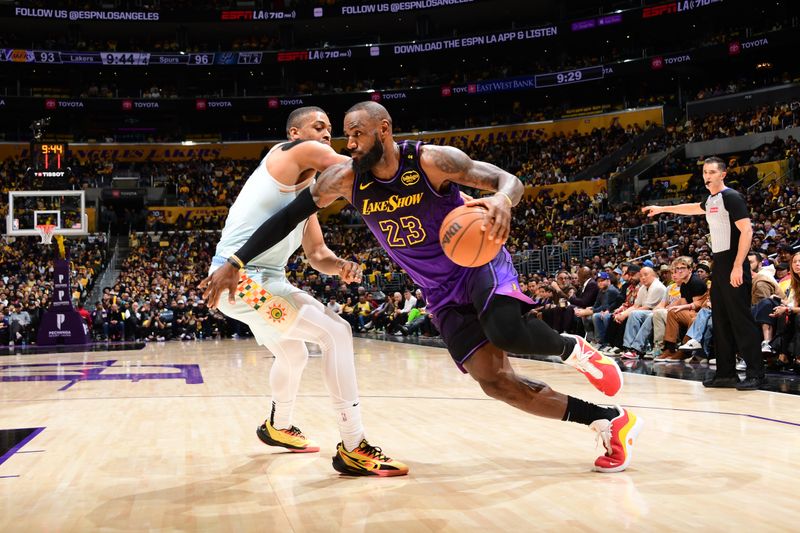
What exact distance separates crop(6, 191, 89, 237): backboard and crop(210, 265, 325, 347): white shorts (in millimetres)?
18117

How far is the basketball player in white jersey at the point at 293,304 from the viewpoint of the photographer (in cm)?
371

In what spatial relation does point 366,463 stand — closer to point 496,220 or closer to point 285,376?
point 285,376

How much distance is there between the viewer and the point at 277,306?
395cm

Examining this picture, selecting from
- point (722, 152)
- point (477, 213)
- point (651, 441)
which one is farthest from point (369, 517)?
point (722, 152)

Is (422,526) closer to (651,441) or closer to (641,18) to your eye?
(651,441)

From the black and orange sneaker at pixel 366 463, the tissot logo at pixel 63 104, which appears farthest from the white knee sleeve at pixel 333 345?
the tissot logo at pixel 63 104

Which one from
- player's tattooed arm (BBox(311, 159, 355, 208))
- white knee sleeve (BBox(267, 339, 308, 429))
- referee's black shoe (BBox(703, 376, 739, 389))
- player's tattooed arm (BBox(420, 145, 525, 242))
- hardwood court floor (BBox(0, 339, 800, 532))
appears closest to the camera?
hardwood court floor (BBox(0, 339, 800, 532))

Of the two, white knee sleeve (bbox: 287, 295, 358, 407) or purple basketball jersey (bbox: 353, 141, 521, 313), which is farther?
white knee sleeve (bbox: 287, 295, 358, 407)

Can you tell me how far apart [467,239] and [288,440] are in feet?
5.97

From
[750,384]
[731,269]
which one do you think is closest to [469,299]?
[731,269]

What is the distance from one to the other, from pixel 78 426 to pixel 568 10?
34.0 metres

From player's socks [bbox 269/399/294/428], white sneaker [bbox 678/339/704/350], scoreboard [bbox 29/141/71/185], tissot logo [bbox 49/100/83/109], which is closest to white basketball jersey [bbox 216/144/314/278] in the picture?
player's socks [bbox 269/399/294/428]

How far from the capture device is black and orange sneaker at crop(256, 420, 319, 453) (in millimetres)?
4258

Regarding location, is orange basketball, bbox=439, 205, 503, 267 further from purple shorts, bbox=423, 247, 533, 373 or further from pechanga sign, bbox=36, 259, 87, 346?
pechanga sign, bbox=36, 259, 87, 346
